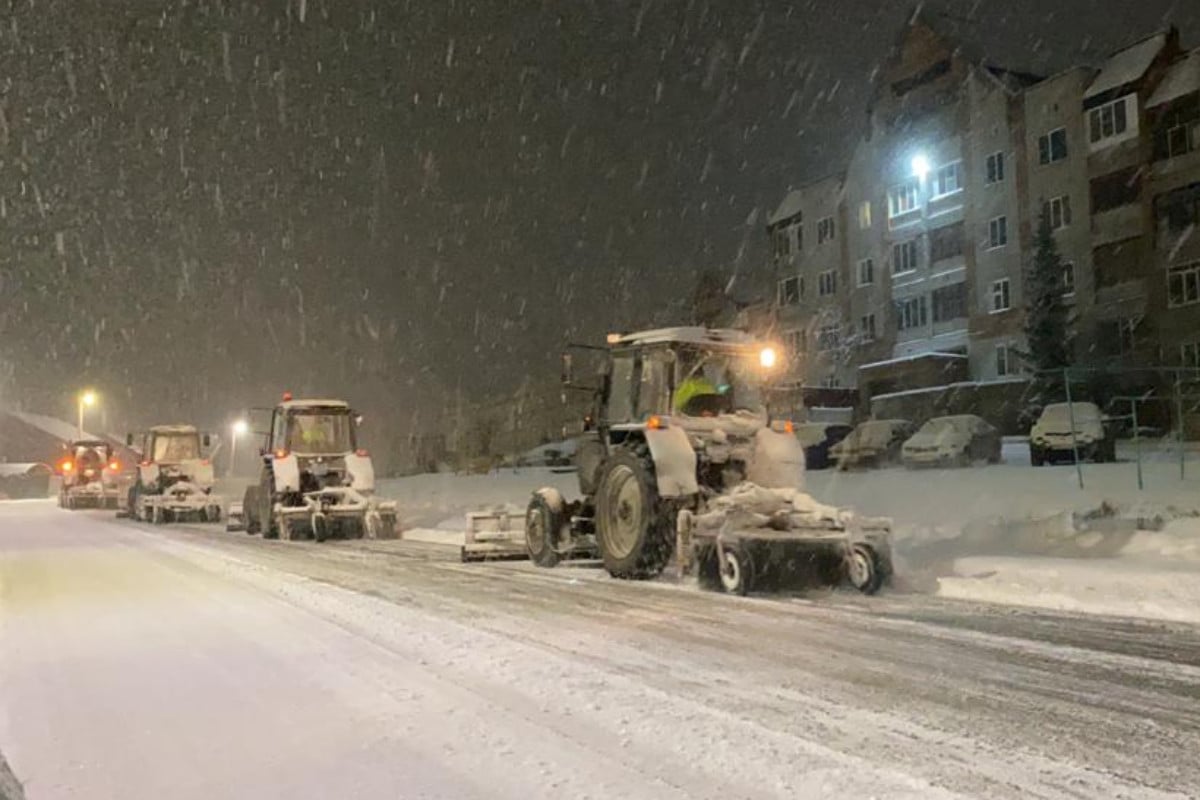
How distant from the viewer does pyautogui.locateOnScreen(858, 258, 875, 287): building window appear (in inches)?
1959

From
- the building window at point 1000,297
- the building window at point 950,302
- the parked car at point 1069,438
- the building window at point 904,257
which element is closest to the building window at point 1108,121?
the building window at point 1000,297

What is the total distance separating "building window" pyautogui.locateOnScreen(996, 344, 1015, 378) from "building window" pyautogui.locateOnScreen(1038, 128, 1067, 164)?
23.1 ft

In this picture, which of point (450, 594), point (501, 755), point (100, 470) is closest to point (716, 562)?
point (450, 594)

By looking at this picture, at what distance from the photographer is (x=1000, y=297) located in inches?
1677

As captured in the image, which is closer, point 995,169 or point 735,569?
point 735,569

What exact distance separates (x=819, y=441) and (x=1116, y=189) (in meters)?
15.0

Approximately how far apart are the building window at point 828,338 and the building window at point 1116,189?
47.2ft

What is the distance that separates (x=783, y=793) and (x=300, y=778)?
7.14 ft

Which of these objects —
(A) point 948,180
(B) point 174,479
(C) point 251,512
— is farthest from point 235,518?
(A) point 948,180

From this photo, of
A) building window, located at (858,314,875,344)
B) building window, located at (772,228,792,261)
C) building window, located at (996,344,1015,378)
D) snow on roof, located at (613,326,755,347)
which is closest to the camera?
snow on roof, located at (613,326,755,347)

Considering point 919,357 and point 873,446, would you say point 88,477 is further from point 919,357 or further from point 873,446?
point 919,357

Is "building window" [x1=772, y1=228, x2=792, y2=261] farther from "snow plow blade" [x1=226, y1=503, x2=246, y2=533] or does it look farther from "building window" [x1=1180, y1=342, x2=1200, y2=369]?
"snow plow blade" [x1=226, y1=503, x2=246, y2=533]

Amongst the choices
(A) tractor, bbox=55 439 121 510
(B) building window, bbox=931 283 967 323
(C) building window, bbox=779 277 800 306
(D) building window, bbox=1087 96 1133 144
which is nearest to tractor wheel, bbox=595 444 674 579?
(D) building window, bbox=1087 96 1133 144

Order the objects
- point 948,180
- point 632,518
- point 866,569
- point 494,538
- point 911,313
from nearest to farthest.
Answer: point 866,569 < point 632,518 < point 494,538 < point 948,180 < point 911,313
